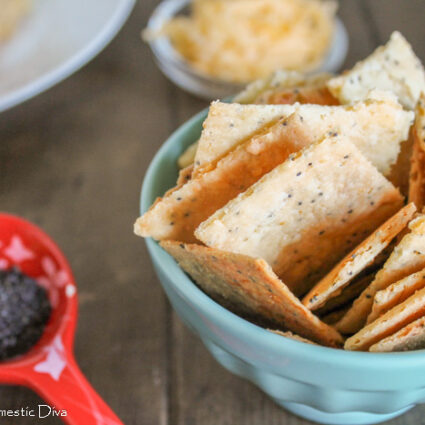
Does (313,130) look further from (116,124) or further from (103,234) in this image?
(116,124)

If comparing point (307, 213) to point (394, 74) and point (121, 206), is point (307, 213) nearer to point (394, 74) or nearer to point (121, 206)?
point (394, 74)

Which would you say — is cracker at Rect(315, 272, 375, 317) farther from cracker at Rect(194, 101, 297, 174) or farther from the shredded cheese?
the shredded cheese

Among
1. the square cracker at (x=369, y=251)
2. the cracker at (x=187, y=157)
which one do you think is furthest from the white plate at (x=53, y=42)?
the square cracker at (x=369, y=251)

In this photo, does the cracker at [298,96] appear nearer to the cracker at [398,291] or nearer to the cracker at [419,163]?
the cracker at [419,163]

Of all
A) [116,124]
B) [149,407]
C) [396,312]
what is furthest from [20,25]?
[396,312]

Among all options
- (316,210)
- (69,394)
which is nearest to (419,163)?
(316,210)
